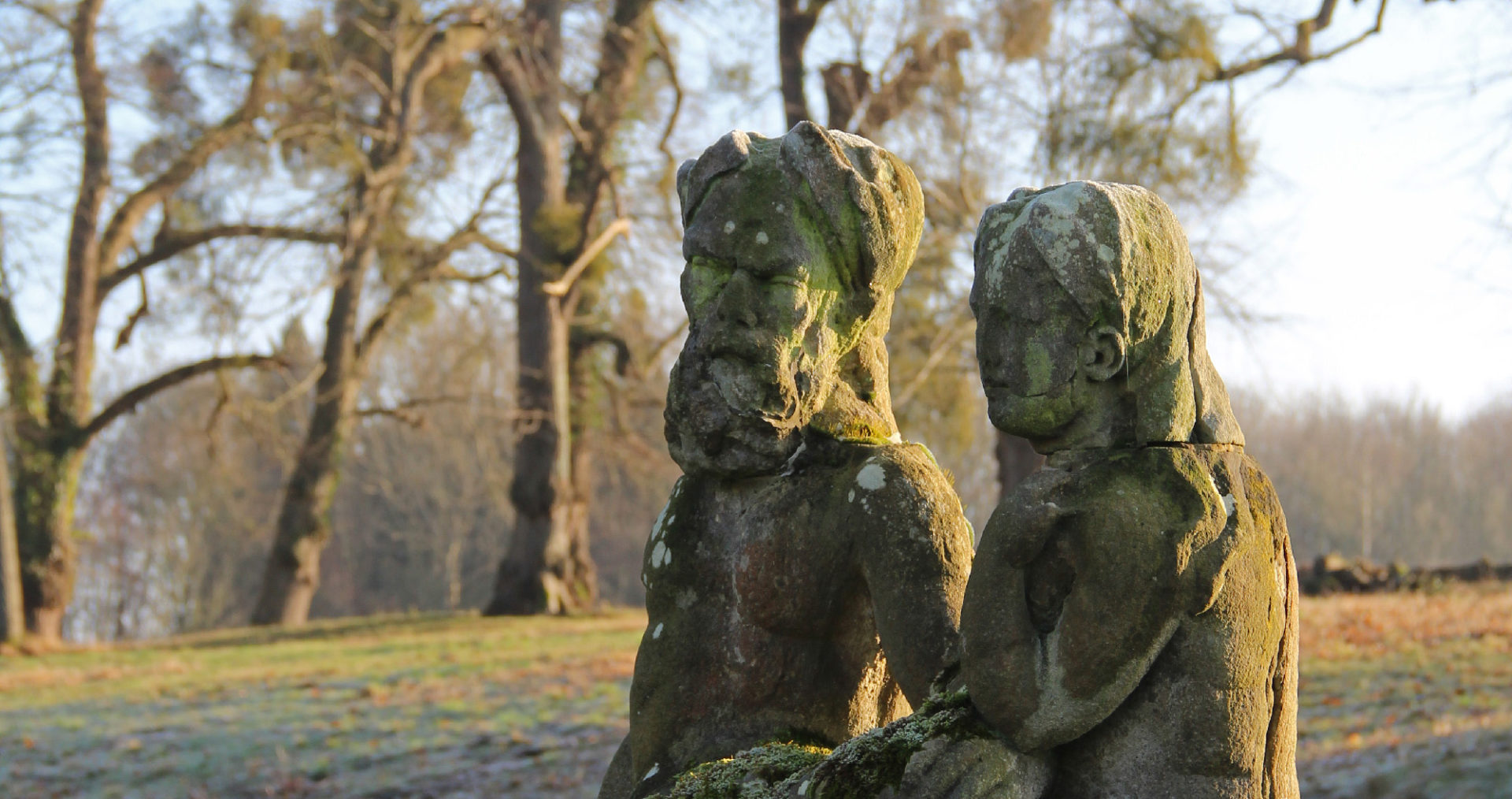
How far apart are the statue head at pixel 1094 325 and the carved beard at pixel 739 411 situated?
0.58 meters

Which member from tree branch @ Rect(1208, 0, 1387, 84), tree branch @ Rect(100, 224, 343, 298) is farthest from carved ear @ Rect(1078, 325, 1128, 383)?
tree branch @ Rect(100, 224, 343, 298)

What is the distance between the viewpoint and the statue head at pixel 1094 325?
197cm

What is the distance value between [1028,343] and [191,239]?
1801 centimetres

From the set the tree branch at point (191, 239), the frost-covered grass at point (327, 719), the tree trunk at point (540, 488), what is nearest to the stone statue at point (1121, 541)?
the frost-covered grass at point (327, 719)

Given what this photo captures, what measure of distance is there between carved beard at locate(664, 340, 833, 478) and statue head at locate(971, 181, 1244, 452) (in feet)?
1.92

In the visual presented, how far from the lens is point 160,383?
17.2 meters

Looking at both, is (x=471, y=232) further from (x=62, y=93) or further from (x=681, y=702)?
(x=681, y=702)

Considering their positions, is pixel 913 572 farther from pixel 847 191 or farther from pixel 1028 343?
pixel 847 191

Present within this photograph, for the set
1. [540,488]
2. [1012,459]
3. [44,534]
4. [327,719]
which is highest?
[1012,459]

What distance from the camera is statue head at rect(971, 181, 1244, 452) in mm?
1966

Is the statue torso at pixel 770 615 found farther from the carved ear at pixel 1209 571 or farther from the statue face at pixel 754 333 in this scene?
the carved ear at pixel 1209 571

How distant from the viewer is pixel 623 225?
1705cm

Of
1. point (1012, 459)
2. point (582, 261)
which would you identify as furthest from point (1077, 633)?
point (582, 261)

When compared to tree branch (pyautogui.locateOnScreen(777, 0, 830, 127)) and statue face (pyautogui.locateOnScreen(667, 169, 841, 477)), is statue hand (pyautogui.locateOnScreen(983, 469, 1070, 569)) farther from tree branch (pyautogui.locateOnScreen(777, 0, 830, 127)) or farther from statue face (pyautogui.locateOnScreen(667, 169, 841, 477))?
tree branch (pyautogui.locateOnScreen(777, 0, 830, 127))
